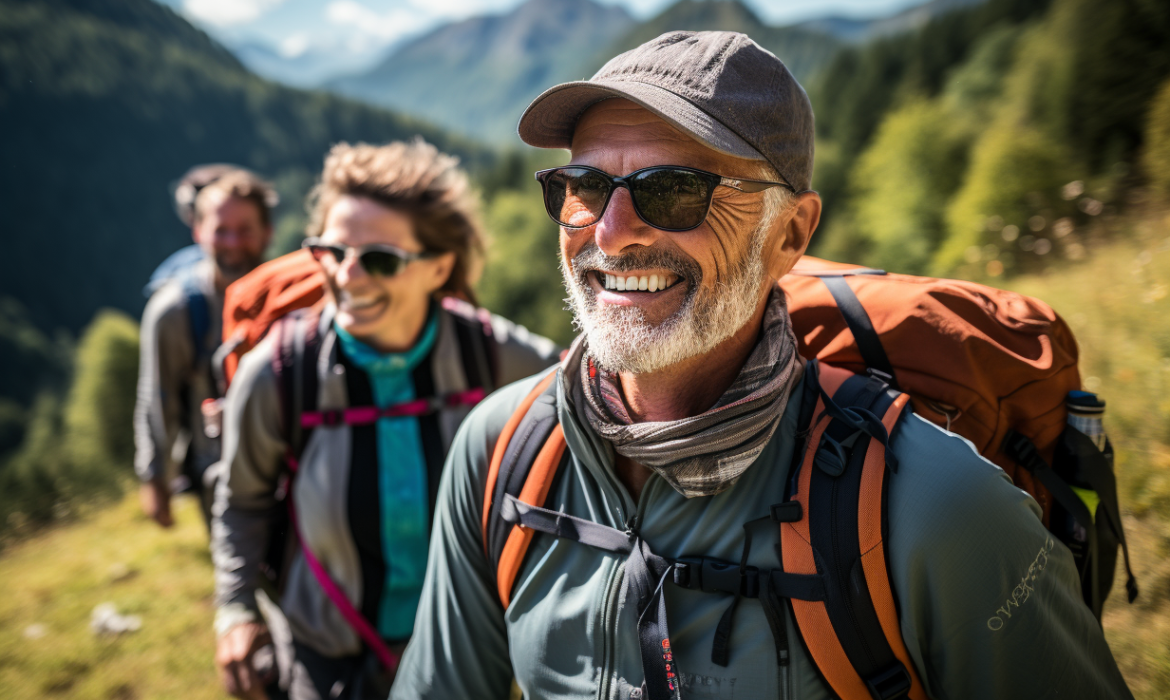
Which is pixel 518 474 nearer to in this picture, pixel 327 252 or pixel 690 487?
pixel 690 487

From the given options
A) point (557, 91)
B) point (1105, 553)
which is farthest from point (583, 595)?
point (1105, 553)

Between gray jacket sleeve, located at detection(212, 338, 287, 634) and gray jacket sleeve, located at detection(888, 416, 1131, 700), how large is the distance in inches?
82.4

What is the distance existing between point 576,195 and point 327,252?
1603 millimetres

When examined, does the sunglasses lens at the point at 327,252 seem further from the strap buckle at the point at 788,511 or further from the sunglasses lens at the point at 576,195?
the strap buckle at the point at 788,511

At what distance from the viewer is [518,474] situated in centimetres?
156

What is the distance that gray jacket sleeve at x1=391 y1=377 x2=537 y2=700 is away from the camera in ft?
5.26

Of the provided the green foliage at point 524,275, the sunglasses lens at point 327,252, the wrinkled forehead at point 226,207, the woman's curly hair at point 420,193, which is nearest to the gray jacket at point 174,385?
the wrinkled forehead at point 226,207

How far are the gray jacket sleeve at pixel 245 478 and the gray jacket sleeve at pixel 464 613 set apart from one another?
0.99 metres

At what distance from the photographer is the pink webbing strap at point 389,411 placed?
2434 mm

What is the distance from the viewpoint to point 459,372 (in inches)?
106

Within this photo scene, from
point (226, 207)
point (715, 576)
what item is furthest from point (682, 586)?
point (226, 207)

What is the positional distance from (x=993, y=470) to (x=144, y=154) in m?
132

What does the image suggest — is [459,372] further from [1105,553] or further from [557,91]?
[1105,553]

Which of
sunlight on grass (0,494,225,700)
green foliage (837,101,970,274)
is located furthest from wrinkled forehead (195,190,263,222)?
green foliage (837,101,970,274)
